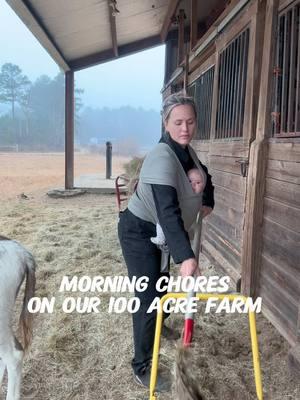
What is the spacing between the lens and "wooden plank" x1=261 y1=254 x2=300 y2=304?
2344mm

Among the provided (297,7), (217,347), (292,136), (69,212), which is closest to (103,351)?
(217,347)

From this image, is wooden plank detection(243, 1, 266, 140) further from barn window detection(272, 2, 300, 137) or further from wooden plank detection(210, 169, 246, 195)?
wooden plank detection(210, 169, 246, 195)

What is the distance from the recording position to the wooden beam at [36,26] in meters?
4.94

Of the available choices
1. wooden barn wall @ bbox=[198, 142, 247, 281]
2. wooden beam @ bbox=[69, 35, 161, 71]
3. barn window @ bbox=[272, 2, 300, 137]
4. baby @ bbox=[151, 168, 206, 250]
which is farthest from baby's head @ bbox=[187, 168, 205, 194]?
wooden beam @ bbox=[69, 35, 161, 71]

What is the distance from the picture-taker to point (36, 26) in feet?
19.4

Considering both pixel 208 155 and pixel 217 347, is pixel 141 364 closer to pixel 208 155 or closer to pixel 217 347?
pixel 217 347

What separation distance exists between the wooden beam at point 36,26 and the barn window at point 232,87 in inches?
102

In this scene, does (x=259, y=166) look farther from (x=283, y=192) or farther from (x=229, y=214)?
(x=229, y=214)

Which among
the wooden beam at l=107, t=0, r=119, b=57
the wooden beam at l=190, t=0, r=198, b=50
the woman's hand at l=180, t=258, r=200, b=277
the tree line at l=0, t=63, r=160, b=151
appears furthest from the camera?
the tree line at l=0, t=63, r=160, b=151

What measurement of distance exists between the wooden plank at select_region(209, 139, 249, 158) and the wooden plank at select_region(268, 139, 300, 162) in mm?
409

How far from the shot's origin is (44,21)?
599 centimetres

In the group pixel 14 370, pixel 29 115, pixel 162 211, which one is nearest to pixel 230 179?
pixel 162 211

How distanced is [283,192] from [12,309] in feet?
5.39

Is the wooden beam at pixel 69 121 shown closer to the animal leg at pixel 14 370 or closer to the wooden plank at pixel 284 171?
the wooden plank at pixel 284 171
